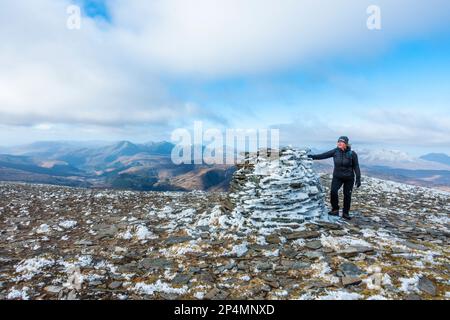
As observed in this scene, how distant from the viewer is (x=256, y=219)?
13273 mm

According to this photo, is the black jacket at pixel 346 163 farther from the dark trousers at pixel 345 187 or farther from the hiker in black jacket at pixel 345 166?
the dark trousers at pixel 345 187

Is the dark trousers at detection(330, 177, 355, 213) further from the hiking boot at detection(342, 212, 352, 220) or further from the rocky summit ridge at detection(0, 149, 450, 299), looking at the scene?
the rocky summit ridge at detection(0, 149, 450, 299)

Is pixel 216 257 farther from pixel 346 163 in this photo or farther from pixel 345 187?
pixel 346 163

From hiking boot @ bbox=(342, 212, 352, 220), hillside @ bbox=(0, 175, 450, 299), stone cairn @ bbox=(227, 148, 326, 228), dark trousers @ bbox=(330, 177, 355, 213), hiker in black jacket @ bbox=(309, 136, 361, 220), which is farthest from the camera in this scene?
hiking boot @ bbox=(342, 212, 352, 220)

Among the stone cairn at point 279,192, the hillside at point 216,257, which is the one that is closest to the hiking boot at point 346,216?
the hillside at point 216,257

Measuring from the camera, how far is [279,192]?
1367 centimetres

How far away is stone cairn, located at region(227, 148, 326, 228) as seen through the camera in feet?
43.6

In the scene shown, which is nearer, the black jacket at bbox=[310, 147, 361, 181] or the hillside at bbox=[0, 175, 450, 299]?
the hillside at bbox=[0, 175, 450, 299]

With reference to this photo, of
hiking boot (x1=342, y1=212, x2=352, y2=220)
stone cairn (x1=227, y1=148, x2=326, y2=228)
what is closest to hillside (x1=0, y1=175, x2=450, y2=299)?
hiking boot (x1=342, y1=212, x2=352, y2=220)

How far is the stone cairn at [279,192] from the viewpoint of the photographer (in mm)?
13297

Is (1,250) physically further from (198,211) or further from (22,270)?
(198,211)

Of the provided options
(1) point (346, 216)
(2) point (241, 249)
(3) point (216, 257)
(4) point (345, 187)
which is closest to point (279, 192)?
(4) point (345, 187)
